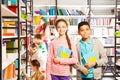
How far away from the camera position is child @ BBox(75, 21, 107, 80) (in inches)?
95.7

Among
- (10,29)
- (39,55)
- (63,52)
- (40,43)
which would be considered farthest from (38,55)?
(63,52)

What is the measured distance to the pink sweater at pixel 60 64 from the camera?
8.55 feet

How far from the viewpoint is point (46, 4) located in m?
7.15

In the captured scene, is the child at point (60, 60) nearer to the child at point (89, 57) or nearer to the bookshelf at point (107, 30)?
the child at point (89, 57)

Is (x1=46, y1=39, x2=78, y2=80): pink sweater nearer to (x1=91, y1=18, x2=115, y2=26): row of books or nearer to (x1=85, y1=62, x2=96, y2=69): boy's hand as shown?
(x1=85, y1=62, x2=96, y2=69): boy's hand

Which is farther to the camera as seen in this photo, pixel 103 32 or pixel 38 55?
pixel 103 32

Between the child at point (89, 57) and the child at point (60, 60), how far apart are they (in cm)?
13

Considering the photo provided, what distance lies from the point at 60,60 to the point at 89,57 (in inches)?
12.5

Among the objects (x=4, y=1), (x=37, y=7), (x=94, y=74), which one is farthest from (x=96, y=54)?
(x=37, y=7)

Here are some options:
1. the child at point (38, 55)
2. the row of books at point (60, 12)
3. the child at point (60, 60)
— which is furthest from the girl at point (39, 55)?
the row of books at point (60, 12)

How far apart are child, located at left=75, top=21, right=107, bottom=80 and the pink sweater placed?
0.41ft

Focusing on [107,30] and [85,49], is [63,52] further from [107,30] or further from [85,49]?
[107,30]

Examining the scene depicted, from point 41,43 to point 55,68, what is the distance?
2273 millimetres

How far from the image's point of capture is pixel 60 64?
2.62 meters
